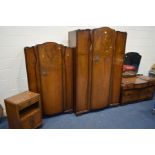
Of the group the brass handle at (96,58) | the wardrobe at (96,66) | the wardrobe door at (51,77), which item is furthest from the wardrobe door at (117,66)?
the wardrobe door at (51,77)

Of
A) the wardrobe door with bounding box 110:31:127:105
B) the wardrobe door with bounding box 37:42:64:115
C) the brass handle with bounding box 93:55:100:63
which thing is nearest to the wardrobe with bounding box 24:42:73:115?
the wardrobe door with bounding box 37:42:64:115

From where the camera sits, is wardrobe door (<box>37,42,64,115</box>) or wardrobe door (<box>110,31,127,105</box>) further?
wardrobe door (<box>110,31,127,105</box>)

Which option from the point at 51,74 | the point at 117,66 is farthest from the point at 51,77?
the point at 117,66

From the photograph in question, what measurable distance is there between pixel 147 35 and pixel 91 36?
2065 millimetres

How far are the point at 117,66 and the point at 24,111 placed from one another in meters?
1.94

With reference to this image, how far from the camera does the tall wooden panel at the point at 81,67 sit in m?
2.47

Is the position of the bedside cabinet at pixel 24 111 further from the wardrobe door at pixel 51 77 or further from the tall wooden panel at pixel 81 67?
the tall wooden panel at pixel 81 67

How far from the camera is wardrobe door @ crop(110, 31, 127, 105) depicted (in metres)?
2.83

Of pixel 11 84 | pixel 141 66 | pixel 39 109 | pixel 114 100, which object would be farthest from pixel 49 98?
pixel 141 66

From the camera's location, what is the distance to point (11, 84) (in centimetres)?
270

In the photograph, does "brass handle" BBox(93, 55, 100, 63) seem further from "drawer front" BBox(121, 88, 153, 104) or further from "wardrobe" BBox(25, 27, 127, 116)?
"drawer front" BBox(121, 88, 153, 104)

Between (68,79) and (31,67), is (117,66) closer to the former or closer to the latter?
(68,79)

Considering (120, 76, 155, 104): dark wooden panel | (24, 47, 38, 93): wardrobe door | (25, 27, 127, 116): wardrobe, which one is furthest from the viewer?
(120, 76, 155, 104): dark wooden panel

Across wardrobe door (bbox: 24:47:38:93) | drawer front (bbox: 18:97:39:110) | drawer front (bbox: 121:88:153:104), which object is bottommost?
drawer front (bbox: 121:88:153:104)
